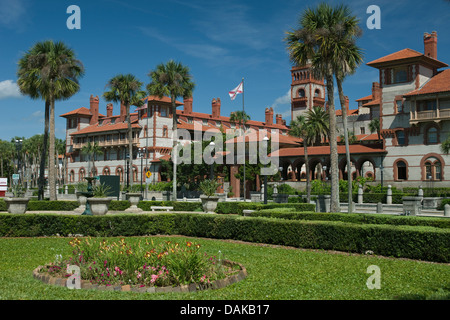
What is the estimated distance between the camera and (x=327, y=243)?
1293 centimetres

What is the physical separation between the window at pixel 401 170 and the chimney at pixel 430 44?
14979 millimetres

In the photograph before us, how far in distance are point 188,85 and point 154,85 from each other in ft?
11.3

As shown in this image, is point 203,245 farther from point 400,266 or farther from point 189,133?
point 189,133

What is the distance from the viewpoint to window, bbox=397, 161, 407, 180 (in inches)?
1797

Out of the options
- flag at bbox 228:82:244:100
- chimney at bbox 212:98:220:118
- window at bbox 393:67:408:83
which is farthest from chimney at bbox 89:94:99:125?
window at bbox 393:67:408:83

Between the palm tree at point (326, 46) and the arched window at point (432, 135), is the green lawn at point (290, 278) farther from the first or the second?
the arched window at point (432, 135)

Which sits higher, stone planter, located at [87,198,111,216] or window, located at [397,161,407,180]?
window, located at [397,161,407,180]

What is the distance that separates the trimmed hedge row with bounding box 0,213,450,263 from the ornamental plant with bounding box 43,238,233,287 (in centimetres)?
551

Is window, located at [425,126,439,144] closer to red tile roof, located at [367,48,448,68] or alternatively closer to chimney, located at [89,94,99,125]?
red tile roof, located at [367,48,448,68]

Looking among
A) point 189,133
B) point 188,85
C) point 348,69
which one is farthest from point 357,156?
point 189,133

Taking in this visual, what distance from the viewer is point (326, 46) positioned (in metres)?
24.0

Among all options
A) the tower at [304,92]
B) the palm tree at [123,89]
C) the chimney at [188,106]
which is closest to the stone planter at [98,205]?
the palm tree at [123,89]

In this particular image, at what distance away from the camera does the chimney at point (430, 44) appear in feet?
164

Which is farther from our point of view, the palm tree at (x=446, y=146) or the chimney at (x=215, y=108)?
the chimney at (x=215, y=108)
